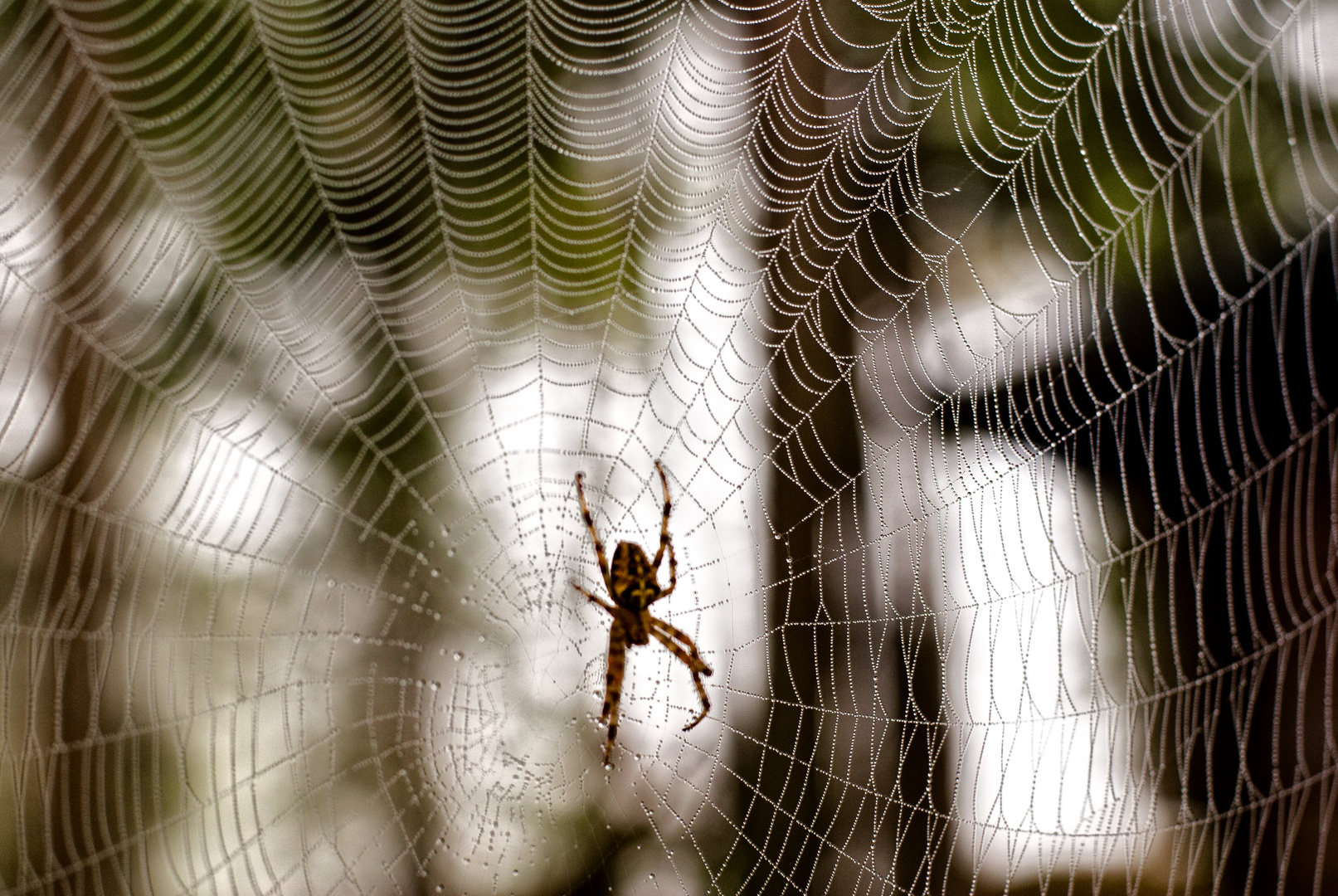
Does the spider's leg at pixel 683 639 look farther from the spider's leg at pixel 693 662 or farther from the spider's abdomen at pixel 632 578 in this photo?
the spider's abdomen at pixel 632 578

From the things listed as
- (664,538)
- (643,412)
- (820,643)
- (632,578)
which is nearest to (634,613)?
(632,578)

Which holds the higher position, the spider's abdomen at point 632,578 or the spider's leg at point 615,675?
the spider's abdomen at point 632,578

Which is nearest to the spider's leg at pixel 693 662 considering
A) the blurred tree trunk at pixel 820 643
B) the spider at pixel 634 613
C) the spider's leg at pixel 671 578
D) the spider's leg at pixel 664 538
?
the spider at pixel 634 613

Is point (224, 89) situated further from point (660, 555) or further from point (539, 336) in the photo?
point (660, 555)

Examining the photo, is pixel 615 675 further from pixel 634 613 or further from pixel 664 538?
pixel 664 538

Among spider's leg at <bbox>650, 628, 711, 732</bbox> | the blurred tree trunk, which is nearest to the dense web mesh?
the blurred tree trunk

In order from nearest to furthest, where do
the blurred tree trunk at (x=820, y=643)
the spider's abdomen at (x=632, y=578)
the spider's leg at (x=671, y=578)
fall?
the spider's abdomen at (x=632, y=578)
the spider's leg at (x=671, y=578)
the blurred tree trunk at (x=820, y=643)

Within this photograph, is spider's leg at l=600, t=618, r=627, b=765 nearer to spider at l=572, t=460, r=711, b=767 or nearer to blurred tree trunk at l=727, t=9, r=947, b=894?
spider at l=572, t=460, r=711, b=767

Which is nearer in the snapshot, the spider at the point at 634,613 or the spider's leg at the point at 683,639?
the spider at the point at 634,613
